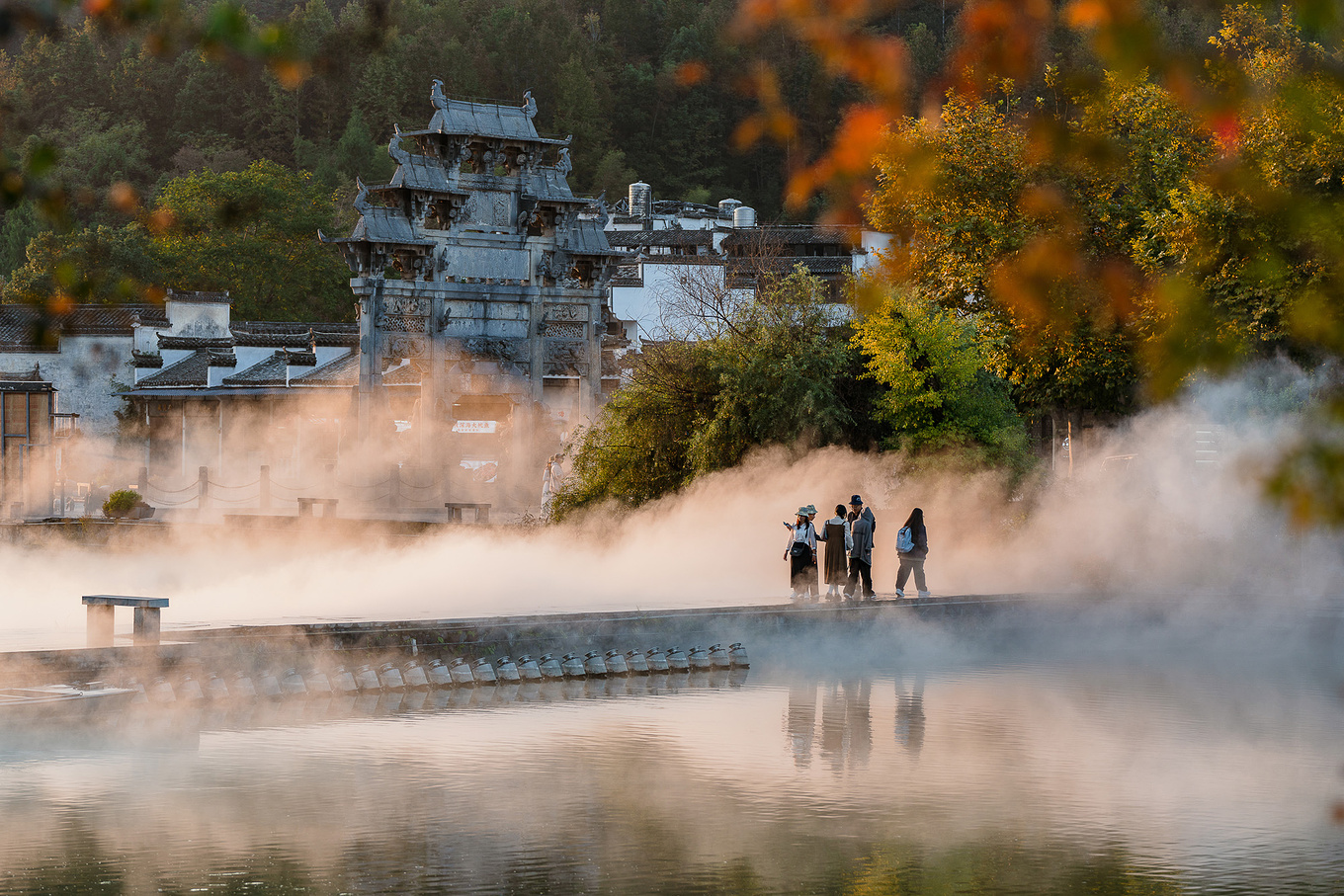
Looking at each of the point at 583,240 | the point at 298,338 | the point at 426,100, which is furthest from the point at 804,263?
the point at 583,240

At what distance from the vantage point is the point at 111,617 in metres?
17.0

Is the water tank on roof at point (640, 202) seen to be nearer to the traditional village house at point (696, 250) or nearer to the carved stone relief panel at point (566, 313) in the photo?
the traditional village house at point (696, 250)

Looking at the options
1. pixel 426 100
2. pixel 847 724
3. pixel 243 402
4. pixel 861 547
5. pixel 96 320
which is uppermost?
pixel 426 100

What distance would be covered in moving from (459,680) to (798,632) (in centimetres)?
510

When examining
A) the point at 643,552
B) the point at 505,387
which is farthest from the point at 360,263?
the point at 643,552

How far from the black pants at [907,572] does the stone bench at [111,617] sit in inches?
448

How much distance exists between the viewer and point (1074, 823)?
42.9 feet

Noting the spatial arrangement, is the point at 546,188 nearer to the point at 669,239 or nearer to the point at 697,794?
the point at 697,794

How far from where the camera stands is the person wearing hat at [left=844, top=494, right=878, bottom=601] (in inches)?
933

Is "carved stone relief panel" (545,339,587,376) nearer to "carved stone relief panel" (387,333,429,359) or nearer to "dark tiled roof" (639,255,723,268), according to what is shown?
"carved stone relief panel" (387,333,429,359)

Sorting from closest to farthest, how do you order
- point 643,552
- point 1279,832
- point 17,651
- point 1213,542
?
point 1279,832 < point 17,651 < point 1213,542 < point 643,552

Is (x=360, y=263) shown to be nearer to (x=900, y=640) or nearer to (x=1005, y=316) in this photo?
(x=1005, y=316)

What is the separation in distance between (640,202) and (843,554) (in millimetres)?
66117

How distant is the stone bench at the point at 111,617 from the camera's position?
16.4 metres
